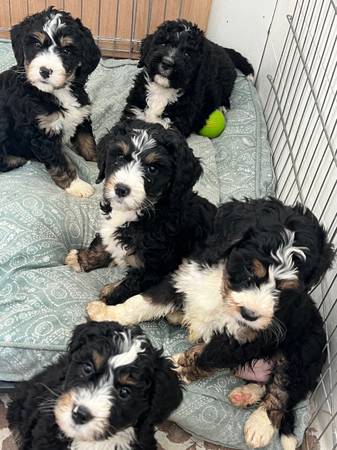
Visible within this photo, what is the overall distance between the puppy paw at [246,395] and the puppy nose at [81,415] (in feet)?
3.59

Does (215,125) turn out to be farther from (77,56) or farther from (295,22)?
(77,56)

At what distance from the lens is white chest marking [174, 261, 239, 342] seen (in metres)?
2.50

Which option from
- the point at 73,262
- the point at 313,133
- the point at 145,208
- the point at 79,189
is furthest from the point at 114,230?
the point at 313,133

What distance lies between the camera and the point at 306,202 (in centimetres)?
358

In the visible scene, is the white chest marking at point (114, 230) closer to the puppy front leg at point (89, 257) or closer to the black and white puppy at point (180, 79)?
the puppy front leg at point (89, 257)

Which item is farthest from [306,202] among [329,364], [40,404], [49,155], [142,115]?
[40,404]

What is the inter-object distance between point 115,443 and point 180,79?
2.54 meters

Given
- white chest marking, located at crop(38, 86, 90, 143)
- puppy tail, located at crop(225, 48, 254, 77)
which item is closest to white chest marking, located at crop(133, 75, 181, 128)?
white chest marking, located at crop(38, 86, 90, 143)

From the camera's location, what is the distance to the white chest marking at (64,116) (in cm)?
341

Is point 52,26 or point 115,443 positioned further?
point 52,26

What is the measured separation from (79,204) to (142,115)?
106 centimetres

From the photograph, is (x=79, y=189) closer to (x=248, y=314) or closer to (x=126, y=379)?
(x=248, y=314)

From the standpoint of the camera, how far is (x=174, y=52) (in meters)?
3.72

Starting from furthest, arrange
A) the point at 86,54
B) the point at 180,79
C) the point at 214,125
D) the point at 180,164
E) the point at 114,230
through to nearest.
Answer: the point at 214,125 → the point at 180,79 → the point at 86,54 → the point at 114,230 → the point at 180,164
